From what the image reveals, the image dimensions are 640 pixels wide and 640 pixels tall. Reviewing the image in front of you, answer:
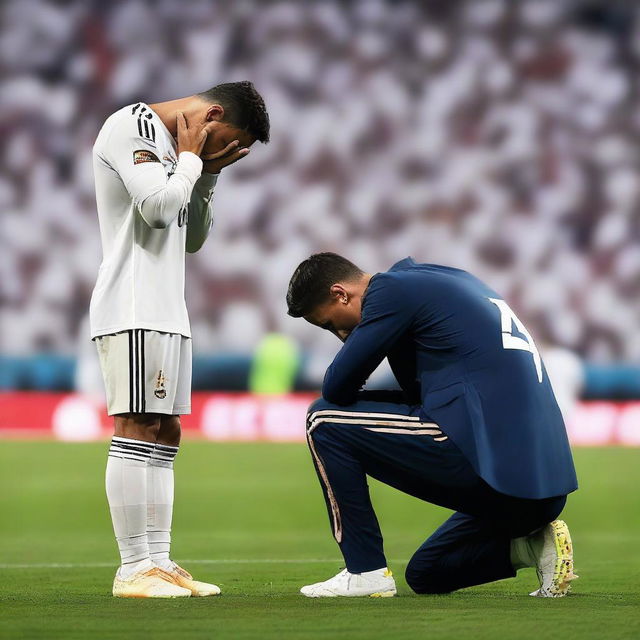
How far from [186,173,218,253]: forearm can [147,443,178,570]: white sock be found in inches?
31.7

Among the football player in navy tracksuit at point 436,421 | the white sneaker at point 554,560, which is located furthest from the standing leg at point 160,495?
the white sneaker at point 554,560

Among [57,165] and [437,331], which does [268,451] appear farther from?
[437,331]

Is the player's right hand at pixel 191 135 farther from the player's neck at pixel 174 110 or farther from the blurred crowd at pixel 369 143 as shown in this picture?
the blurred crowd at pixel 369 143

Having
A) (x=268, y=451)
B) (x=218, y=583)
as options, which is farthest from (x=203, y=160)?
Result: (x=268, y=451)

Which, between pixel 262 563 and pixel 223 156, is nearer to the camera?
pixel 223 156

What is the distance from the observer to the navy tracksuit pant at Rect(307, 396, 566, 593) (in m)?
3.60

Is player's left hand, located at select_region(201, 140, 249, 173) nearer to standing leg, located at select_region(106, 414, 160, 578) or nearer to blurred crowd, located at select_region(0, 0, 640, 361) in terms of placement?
standing leg, located at select_region(106, 414, 160, 578)

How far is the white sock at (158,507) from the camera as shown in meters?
3.87

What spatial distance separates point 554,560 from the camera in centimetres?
369

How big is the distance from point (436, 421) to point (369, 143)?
55.5 ft

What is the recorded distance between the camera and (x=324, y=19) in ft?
67.6

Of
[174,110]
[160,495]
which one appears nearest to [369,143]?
[174,110]

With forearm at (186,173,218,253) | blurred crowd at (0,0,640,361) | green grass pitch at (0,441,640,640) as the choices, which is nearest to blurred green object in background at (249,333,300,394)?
blurred crowd at (0,0,640,361)

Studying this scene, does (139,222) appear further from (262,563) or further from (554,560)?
(262,563)
